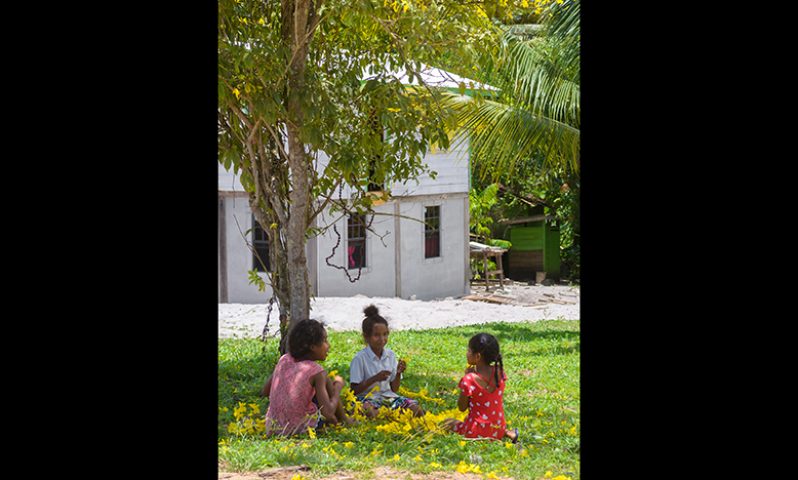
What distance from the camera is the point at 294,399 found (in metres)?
6.09

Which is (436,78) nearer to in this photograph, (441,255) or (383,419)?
(441,255)

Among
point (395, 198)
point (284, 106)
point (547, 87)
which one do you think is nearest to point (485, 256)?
point (395, 198)

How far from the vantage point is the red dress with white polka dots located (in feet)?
19.6

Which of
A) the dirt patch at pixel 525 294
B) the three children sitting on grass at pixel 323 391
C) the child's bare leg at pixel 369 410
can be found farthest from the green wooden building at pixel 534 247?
the three children sitting on grass at pixel 323 391

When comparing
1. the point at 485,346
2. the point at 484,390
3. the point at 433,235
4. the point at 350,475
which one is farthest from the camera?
the point at 433,235

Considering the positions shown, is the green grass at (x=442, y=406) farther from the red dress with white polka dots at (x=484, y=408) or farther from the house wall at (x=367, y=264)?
the house wall at (x=367, y=264)

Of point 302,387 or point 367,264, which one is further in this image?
point 367,264

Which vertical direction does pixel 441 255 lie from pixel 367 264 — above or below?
above

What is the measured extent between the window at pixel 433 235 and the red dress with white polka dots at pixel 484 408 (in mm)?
12967

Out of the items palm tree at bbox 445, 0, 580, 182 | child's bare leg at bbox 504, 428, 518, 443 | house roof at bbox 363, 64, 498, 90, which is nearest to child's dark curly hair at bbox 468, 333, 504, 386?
child's bare leg at bbox 504, 428, 518, 443

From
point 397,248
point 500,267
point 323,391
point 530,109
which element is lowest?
point 323,391

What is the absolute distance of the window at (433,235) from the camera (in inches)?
752

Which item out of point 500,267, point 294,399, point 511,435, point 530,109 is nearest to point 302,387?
point 294,399

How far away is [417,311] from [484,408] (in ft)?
34.6
